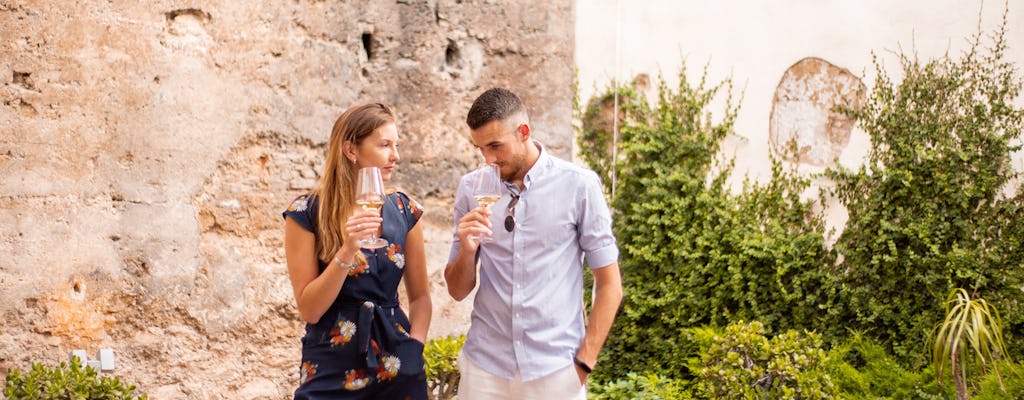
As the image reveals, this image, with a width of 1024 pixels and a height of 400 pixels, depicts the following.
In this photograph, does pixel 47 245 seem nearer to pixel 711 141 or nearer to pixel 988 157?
pixel 711 141

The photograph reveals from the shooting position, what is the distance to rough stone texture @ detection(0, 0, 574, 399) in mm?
4410

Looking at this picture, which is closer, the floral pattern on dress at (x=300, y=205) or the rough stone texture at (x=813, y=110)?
the floral pattern on dress at (x=300, y=205)

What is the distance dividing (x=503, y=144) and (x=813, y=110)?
3.50 meters

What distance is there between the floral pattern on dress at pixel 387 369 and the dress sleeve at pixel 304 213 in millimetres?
458

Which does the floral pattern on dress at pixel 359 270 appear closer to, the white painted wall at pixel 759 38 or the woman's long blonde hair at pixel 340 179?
the woman's long blonde hair at pixel 340 179

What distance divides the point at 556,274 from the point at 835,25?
3.62m

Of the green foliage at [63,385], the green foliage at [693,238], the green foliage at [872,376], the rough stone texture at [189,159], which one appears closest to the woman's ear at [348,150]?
the green foliage at [63,385]

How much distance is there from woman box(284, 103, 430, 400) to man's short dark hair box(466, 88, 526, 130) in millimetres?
291

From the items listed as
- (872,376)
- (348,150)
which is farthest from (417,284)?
(872,376)

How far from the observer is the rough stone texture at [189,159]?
4410mm

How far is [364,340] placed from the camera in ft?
9.36

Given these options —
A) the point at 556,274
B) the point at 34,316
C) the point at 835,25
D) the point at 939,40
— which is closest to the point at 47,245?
the point at 34,316

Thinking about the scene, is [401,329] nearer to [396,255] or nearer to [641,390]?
[396,255]

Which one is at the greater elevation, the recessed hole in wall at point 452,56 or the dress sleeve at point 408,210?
the recessed hole in wall at point 452,56
